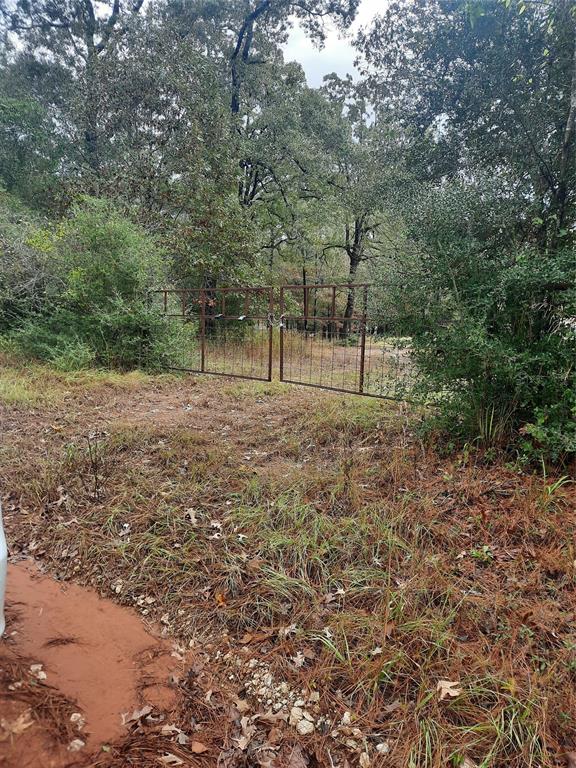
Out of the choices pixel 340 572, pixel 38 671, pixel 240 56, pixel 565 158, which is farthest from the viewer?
pixel 240 56

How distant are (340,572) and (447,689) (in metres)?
0.74

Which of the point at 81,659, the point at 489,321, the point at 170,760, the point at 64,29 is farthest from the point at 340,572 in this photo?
the point at 64,29

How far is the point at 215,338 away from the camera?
8242 millimetres

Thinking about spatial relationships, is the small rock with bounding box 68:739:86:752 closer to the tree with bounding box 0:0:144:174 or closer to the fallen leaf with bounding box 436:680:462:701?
the fallen leaf with bounding box 436:680:462:701

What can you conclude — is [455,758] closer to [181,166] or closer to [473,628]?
[473,628]

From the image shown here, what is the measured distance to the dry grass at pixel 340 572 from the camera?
5.03 feet

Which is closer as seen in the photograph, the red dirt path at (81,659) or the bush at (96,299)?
the red dirt path at (81,659)

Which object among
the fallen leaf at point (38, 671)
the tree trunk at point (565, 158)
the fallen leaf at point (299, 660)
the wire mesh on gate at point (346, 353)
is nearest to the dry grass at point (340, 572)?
the fallen leaf at point (299, 660)

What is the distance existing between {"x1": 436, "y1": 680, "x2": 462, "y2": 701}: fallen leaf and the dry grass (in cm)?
2

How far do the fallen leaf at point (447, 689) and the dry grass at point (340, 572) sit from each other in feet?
0.06

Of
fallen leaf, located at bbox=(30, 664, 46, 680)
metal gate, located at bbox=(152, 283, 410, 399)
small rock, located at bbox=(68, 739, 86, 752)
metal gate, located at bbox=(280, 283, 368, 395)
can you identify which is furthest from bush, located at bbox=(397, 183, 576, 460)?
fallen leaf, located at bbox=(30, 664, 46, 680)

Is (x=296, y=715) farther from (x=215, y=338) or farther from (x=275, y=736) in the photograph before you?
(x=215, y=338)

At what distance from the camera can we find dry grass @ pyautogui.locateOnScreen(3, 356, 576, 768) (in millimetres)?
1534

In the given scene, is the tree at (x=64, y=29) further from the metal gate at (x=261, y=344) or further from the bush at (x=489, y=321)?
the bush at (x=489, y=321)
